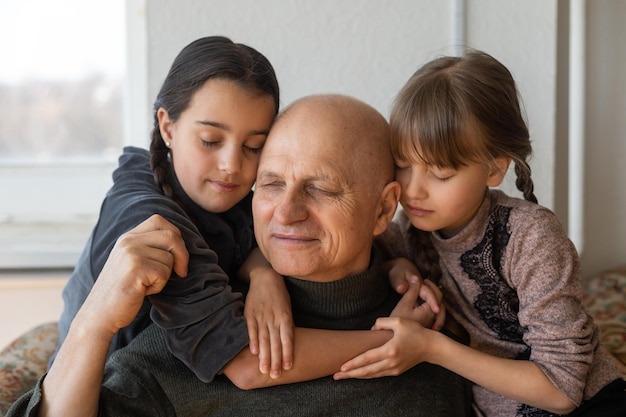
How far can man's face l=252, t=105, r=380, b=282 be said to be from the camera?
5.56 feet

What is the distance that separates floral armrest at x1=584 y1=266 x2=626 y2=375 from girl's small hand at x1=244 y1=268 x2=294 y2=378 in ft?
4.01

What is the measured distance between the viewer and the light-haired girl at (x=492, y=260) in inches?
67.6

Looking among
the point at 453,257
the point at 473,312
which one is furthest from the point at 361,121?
the point at 473,312

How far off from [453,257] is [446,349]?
307 mm

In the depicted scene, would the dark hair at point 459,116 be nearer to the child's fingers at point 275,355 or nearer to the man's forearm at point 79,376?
the child's fingers at point 275,355

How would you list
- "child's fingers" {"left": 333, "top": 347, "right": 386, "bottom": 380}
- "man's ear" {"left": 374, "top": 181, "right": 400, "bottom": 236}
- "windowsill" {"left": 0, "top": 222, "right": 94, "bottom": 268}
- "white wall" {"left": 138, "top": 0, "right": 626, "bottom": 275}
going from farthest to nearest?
"windowsill" {"left": 0, "top": 222, "right": 94, "bottom": 268} < "white wall" {"left": 138, "top": 0, "right": 626, "bottom": 275} < "man's ear" {"left": 374, "top": 181, "right": 400, "bottom": 236} < "child's fingers" {"left": 333, "top": 347, "right": 386, "bottom": 380}

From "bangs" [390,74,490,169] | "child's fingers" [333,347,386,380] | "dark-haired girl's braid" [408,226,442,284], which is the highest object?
"bangs" [390,74,490,169]

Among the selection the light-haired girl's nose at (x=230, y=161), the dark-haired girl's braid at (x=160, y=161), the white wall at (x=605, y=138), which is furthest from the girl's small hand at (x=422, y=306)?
the white wall at (x=605, y=138)

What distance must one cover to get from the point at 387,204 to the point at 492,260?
30cm

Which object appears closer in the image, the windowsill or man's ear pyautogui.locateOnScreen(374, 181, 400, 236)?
man's ear pyautogui.locateOnScreen(374, 181, 400, 236)

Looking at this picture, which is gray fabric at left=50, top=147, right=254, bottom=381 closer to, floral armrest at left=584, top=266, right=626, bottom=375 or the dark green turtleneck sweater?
the dark green turtleneck sweater

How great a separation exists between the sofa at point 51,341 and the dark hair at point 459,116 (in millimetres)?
927

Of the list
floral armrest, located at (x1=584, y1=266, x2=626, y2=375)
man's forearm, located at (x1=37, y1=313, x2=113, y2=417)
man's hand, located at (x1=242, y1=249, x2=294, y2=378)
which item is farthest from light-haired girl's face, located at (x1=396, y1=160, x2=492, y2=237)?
floral armrest, located at (x1=584, y1=266, x2=626, y2=375)

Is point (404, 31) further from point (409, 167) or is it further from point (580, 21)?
point (409, 167)
